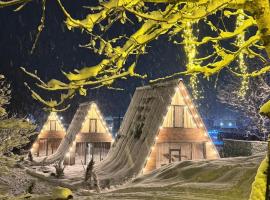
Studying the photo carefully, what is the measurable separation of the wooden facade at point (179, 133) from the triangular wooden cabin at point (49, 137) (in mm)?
21024

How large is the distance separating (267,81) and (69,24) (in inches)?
1167

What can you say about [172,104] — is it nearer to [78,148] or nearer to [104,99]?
[78,148]

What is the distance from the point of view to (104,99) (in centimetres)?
6844

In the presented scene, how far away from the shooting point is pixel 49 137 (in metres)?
38.4

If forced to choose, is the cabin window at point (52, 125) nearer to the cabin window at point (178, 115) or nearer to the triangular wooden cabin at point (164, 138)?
the triangular wooden cabin at point (164, 138)

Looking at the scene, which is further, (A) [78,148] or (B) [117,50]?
(A) [78,148]

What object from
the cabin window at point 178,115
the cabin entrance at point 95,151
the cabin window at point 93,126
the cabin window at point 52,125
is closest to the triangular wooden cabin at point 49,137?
the cabin window at point 52,125

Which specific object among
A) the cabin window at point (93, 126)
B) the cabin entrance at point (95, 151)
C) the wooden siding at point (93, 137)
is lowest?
the cabin entrance at point (95, 151)

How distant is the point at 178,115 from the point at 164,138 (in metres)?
1.61

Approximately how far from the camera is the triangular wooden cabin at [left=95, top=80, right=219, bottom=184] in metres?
19.3

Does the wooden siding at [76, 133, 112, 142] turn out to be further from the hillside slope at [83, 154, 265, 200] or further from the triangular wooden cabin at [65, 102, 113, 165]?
the hillside slope at [83, 154, 265, 200]

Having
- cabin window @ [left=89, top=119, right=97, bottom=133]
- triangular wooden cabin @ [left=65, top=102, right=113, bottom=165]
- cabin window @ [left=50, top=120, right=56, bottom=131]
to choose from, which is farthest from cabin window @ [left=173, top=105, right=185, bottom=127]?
cabin window @ [left=50, top=120, right=56, bottom=131]

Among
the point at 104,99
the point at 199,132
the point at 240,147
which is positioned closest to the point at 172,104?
the point at 199,132

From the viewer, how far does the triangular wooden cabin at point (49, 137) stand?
125ft
